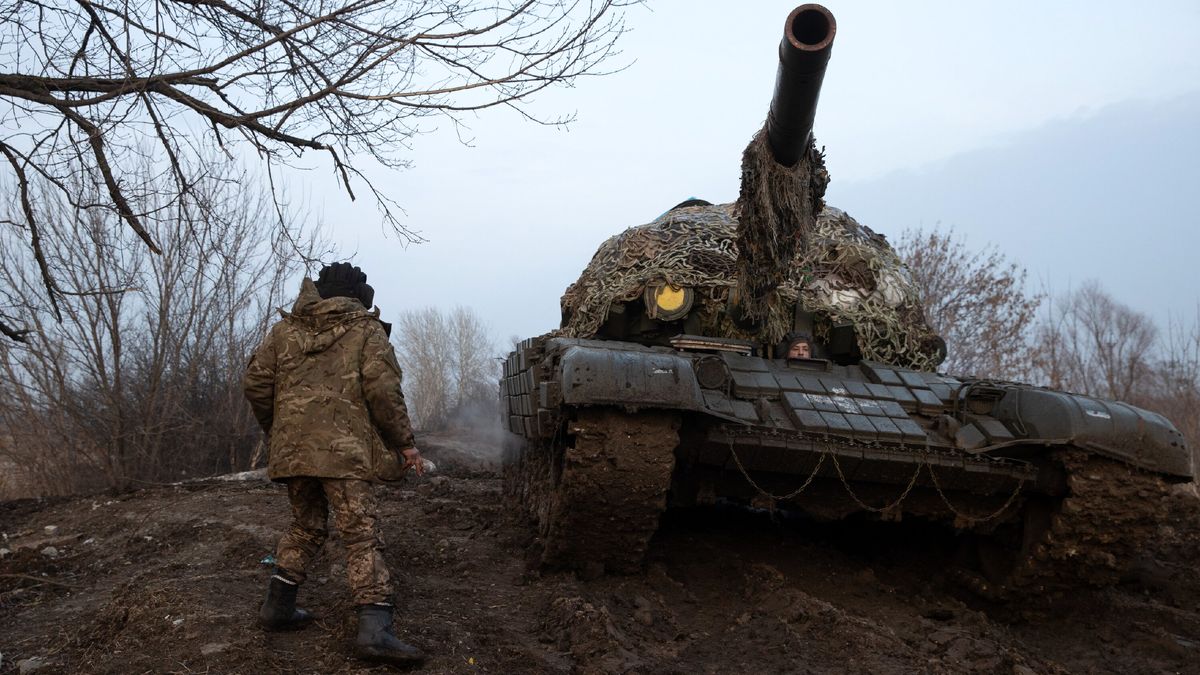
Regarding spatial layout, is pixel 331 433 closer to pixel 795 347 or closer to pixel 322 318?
pixel 322 318

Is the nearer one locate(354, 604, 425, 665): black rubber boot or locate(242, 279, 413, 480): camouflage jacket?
locate(354, 604, 425, 665): black rubber boot

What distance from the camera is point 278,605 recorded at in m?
4.26

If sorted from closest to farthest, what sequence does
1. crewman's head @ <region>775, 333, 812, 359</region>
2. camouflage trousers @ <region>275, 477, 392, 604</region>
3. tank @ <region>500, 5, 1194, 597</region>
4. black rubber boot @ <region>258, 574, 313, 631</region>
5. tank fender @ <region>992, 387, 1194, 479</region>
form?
camouflage trousers @ <region>275, 477, 392, 604</region> → black rubber boot @ <region>258, 574, 313, 631</region> → tank @ <region>500, 5, 1194, 597</region> → tank fender @ <region>992, 387, 1194, 479</region> → crewman's head @ <region>775, 333, 812, 359</region>

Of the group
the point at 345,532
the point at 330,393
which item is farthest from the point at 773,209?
the point at 345,532

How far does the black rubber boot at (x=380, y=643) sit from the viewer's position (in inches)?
154

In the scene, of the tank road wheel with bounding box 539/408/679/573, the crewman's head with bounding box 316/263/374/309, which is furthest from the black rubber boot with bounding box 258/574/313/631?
the tank road wheel with bounding box 539/408/679/573

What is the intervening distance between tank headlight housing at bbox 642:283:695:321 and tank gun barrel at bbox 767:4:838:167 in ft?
4.96

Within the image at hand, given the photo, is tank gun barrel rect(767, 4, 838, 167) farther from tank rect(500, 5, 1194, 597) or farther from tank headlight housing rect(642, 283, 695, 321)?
tank headlight housing rect(642, 283, 695, 321)

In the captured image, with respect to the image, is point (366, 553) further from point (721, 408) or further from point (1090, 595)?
point (1090, 595)

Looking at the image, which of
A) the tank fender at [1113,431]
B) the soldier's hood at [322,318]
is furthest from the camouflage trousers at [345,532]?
the tank fender at [1113,431]

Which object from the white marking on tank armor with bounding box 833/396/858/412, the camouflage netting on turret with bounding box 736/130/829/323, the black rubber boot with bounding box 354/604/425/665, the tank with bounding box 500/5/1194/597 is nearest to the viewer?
the black rubber boot with bounding box 354/604/425/665

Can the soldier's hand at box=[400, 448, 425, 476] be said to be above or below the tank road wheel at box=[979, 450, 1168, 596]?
above

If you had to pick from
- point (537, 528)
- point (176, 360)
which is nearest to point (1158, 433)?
point (537, 528)

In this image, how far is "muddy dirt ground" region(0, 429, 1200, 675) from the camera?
4289mm
